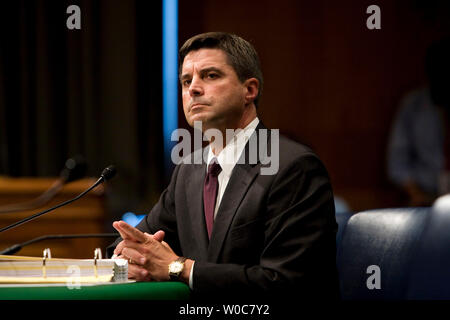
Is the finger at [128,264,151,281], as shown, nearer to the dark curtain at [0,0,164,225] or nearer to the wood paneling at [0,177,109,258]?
the wood paneling at [0,177,109,258]

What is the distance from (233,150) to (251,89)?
0.19 m

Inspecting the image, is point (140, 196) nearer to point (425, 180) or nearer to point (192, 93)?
point (425, 180)

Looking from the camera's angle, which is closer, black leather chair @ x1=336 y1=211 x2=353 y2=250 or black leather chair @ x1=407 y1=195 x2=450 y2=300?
black leather chair @ x1=407 y1=195 x2=450 y2=300

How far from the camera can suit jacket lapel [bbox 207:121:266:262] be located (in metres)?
1.88

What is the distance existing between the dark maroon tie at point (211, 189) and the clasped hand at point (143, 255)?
236 mm

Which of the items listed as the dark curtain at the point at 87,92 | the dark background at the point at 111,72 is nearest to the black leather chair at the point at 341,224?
the dark background at the point at 111,72

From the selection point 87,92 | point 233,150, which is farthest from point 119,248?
point 87,92

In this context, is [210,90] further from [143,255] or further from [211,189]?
[143,255]

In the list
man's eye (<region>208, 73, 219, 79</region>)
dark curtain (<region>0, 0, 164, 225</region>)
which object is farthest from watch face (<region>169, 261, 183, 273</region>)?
dark curtain (<region>0, 0, 164, 225</region>)

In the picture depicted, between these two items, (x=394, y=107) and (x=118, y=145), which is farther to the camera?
(x=394, y=107)

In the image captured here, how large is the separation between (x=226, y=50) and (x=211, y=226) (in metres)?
0.50

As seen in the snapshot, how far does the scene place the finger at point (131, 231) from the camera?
174 cm

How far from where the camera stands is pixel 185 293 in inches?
65.4
